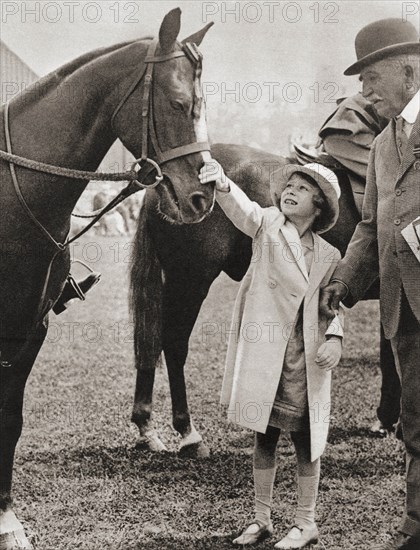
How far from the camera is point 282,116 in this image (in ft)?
108

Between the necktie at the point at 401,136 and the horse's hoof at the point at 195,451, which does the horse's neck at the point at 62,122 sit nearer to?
the necktie at the point at 401,136

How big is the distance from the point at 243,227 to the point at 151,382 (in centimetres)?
220

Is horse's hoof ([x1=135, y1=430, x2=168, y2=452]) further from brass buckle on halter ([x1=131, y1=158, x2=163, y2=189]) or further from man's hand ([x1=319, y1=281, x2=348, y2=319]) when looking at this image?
brass buckle on halter ([x1=131, y1=158, x2=163, y2=189])

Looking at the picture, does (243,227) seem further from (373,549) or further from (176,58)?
(373,549)

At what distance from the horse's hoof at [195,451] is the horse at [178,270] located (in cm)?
8

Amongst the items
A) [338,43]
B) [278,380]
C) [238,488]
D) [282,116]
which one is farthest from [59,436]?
[282,116]

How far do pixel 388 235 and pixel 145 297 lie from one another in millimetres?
2387

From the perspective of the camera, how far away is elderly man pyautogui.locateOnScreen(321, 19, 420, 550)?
10.0ft

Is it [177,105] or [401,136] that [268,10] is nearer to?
[401,136]

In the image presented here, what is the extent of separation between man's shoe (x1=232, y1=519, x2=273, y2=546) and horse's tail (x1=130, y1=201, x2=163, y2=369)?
1927 millimetres

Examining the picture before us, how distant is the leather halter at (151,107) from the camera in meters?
3.03

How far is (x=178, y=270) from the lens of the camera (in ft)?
17.0

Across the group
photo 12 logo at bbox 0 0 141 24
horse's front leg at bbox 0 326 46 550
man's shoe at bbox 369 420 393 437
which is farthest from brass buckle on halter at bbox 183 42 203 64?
man's shoe at bbox 369 420 393 437

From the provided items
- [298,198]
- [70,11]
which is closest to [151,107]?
[298,198]
